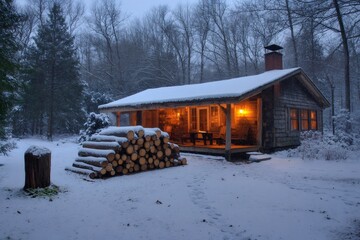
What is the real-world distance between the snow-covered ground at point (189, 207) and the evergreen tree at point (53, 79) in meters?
17.0

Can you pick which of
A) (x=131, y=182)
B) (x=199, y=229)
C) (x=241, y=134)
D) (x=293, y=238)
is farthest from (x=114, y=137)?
(x=241, y=134)

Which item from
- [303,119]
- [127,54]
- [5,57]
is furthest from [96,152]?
[127,54]

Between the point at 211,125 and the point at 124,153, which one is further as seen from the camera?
the point at 211,125

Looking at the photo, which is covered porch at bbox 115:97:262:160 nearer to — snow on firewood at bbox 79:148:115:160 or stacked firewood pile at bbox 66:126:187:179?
stacked firewood pile at bbox 66:126:187:179

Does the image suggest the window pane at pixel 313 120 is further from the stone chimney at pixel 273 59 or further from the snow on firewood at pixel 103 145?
the snow on firewood at pixel 103 145

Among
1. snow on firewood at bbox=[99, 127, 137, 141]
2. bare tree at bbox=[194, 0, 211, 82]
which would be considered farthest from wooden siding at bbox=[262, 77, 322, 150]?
bare tree at bbox=[194, 0, 211, 82]

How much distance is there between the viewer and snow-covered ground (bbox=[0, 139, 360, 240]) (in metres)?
4.43

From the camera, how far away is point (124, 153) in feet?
29.9

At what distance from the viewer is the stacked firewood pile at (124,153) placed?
8.63 metres

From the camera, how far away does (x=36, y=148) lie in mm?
6770

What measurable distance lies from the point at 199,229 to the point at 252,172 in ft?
17.5

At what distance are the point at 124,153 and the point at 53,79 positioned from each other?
18.6 m

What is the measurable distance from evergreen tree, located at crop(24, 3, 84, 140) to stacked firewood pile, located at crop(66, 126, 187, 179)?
16.5 metres

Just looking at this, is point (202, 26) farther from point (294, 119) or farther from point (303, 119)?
point (294, 119)
